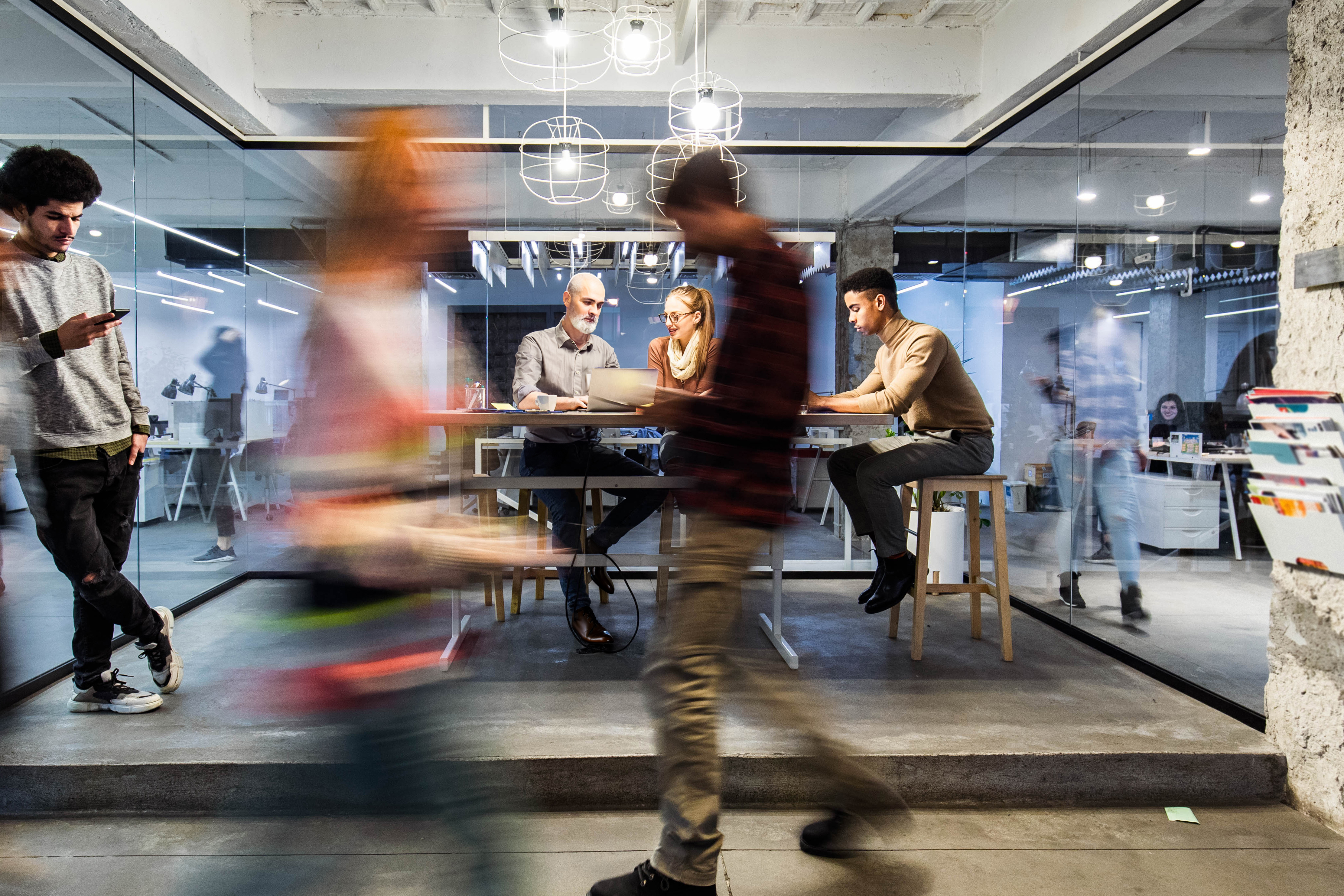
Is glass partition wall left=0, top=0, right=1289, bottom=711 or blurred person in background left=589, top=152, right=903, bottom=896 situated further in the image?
glass partition wall left=0, top=0, right=1289, bottom=711

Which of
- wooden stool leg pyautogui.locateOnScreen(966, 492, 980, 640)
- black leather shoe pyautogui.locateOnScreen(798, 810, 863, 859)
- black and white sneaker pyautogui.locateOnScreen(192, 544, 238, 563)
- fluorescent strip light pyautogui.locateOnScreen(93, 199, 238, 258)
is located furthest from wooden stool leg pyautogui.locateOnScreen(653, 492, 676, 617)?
fluorescent strip light pyautogui.locateOnScreen(93, 199, 238, 258)

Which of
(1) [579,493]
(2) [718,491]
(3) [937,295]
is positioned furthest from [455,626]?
(3) [937,295]

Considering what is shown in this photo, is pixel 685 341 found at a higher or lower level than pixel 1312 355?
higher

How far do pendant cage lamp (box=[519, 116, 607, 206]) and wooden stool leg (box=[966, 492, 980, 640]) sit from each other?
258cm

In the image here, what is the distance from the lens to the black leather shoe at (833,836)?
2.04 meters

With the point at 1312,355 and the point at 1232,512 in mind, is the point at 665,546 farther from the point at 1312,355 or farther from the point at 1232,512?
the point at 1312,355

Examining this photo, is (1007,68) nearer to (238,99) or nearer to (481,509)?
(481,509)

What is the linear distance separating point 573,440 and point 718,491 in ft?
7.66

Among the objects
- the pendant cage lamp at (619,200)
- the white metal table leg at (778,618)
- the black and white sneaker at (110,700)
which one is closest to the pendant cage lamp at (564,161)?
the pendant cage lamp at (619,200)

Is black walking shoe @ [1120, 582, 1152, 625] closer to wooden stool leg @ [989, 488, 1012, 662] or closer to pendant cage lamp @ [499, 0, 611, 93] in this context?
wooden stool leg @ [989, 488, 1012, 662]

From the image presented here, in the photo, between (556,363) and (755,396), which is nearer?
(755,396)

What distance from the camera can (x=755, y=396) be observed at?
5.00ft

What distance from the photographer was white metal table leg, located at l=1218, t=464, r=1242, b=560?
307cm

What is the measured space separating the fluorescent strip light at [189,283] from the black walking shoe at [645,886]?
11.4ft
